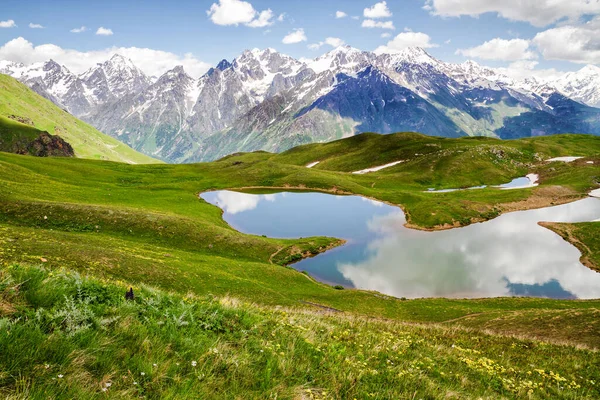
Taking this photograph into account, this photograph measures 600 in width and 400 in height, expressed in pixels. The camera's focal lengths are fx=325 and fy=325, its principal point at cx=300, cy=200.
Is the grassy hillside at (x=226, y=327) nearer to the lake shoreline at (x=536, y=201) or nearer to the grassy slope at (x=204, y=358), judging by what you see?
the grassy slope at (x=204, y=358)

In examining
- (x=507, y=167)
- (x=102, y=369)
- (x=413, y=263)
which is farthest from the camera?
(x=507, y=167)

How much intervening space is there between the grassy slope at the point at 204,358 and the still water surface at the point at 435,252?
1462 inches

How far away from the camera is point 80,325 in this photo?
6.20 meters

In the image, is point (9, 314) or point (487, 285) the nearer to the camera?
point (9, 314)

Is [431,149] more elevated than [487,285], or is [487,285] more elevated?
[431,149]

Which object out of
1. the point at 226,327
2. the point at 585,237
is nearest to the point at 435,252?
the point at 585,237

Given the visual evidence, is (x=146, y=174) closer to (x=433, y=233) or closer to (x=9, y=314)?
(x=433, y=233)

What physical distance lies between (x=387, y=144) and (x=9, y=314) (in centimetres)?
20387

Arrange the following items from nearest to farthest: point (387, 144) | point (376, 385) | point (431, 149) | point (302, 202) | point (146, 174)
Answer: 1. point (376, 385)
2. point (302, 202)
3. point (146, 174)
4. point (431, 149)
5. point (387, 144)

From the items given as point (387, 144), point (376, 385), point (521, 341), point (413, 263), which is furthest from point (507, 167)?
point (376, 385)

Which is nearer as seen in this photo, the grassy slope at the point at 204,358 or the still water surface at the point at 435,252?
the grassy slope at the point at 204,358

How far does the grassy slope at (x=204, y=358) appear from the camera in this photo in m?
5.04

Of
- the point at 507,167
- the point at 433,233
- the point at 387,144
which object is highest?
the point at 387,144

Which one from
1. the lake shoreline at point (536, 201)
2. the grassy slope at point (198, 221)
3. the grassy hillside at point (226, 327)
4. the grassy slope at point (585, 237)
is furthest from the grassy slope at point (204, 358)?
the lake shoreline at point (536, 201)
